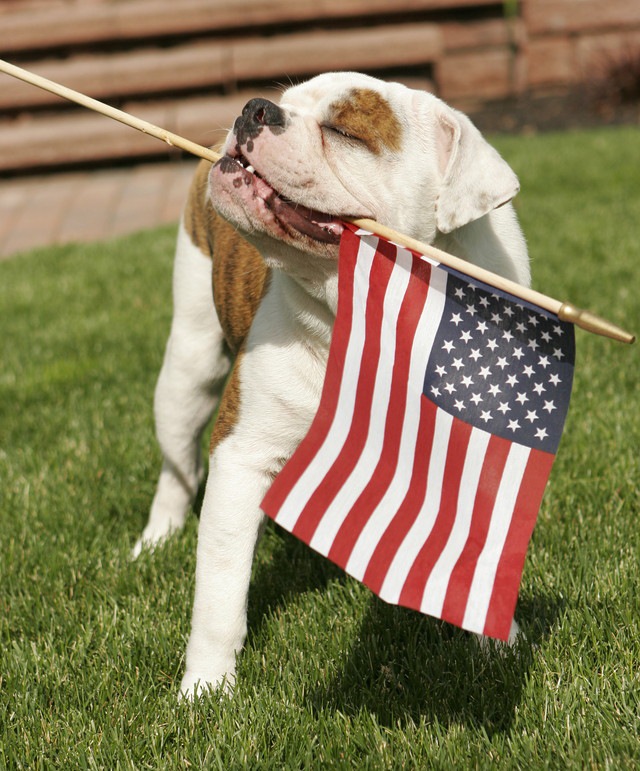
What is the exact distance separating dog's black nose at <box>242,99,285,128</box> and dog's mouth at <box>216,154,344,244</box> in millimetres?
130

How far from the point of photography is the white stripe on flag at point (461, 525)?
2143 mm

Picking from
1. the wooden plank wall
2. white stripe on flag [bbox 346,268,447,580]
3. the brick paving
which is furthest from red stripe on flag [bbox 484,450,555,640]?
the wooden plank wall

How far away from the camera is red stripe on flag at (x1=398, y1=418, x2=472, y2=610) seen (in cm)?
217

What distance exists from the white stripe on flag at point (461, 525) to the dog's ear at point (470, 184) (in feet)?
1.86

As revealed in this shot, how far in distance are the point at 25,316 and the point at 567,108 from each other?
748cm

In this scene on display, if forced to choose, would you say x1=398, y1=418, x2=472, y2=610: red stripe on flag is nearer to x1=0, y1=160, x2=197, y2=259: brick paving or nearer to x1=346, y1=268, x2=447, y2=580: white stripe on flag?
x1=346, y1=268, x2=447, y2=580: white stripe on flag

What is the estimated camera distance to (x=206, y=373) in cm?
354

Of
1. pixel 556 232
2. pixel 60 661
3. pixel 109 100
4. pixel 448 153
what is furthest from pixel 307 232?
pixel 109 100

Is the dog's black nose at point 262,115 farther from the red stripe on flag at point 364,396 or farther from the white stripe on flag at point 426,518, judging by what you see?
the white stripe on flag at point 426,518

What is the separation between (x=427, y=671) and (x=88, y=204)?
7565 millimetres

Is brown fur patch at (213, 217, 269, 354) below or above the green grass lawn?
above

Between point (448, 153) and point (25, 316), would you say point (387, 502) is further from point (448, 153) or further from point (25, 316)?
point (25, 316)

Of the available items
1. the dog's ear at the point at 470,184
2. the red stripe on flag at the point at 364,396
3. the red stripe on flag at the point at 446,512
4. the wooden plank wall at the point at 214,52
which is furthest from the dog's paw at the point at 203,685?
the wooden plank wall at the point at 214,52

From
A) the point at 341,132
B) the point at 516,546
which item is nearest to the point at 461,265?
the point at 341,132
